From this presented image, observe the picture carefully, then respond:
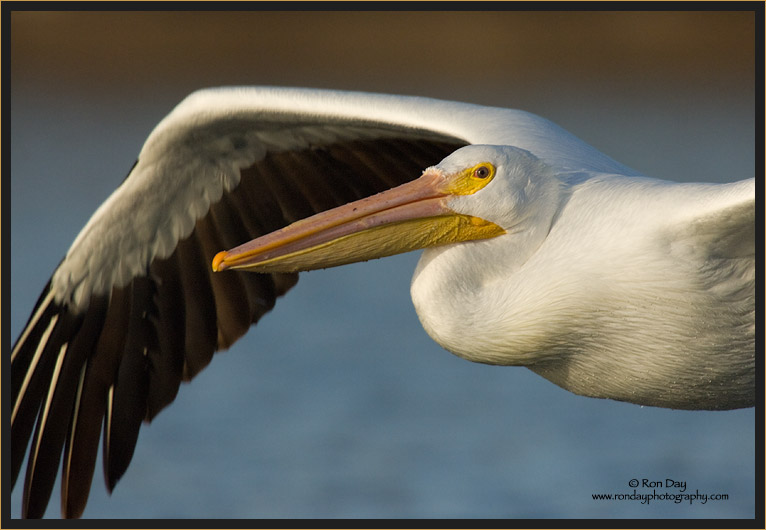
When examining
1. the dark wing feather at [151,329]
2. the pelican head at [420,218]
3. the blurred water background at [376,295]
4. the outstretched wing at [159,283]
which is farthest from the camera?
the blurred water background at [376,295]

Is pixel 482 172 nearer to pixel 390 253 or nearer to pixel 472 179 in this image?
pixel 472 179

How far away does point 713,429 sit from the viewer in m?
11.7

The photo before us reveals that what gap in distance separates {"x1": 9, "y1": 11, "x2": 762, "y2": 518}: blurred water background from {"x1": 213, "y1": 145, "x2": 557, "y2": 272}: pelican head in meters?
2.40

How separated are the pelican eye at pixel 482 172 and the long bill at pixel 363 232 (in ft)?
0.46

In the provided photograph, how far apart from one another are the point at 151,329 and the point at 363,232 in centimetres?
230

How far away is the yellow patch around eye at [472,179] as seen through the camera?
461 centimetres

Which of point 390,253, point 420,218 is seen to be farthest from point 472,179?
point 390,253

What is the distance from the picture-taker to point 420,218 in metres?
4.65

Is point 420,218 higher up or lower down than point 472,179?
lower down

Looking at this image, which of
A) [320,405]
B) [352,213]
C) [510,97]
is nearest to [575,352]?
[352,213]

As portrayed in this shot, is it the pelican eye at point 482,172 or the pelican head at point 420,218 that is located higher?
the pelican eye at point 482,172

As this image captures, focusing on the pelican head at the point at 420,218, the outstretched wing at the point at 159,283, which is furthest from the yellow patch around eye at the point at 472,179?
the outstretched wing at the point at 159,283

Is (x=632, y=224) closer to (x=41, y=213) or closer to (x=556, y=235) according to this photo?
(x=556, y=235)

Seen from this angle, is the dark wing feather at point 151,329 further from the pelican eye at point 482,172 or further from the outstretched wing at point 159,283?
the pelican eye at point 482,172
